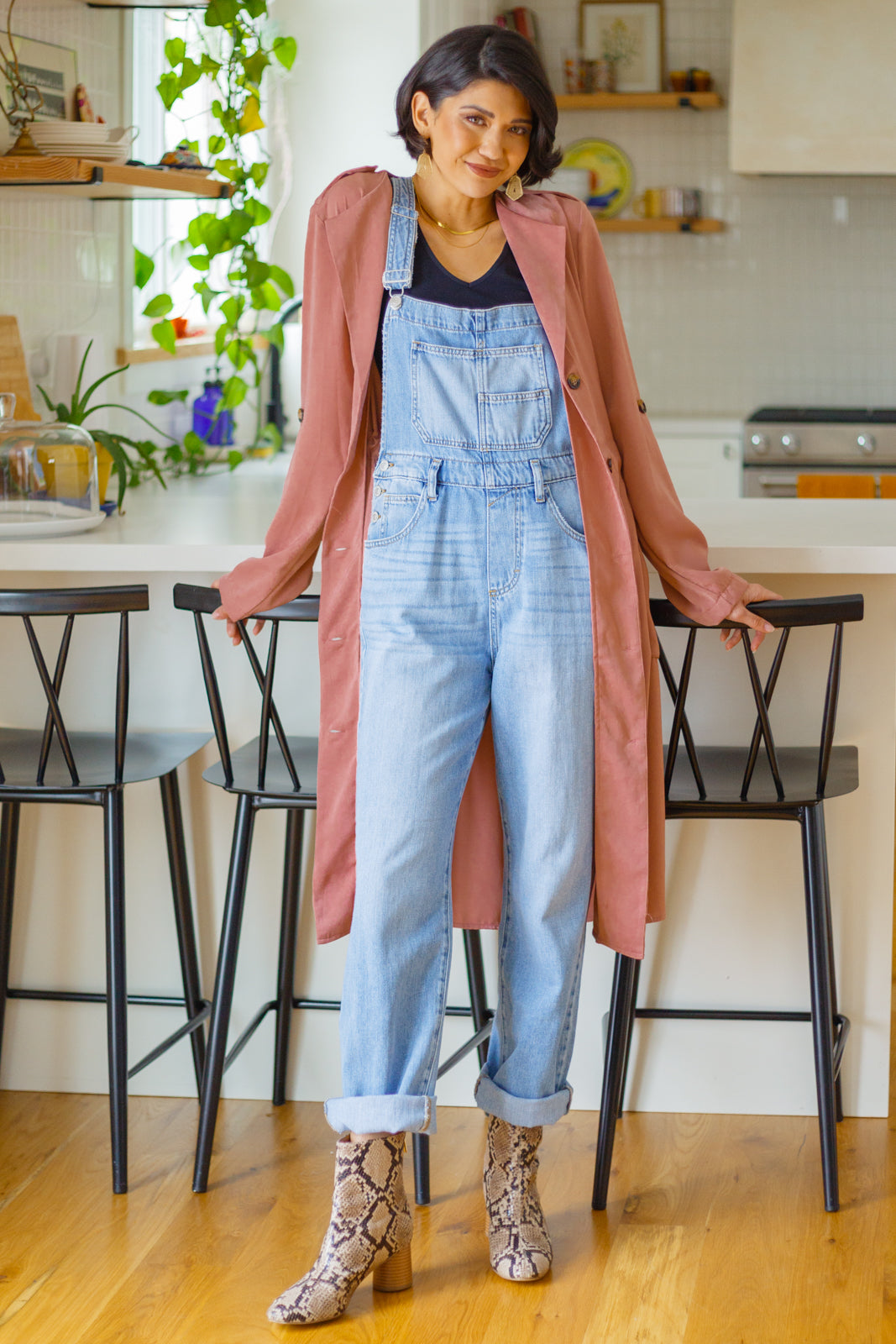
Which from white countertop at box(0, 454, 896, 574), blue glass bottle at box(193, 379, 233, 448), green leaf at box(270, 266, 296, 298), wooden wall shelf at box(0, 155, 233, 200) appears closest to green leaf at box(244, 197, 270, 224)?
green leaf at box(270, 266, 296, 298)

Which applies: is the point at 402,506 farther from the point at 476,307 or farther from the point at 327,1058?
the point at 327,1058

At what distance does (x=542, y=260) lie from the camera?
1763 millimetres

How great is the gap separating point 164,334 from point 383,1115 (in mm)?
2086

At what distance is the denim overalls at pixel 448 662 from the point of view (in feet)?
5.66

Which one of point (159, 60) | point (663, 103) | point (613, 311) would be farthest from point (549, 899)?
point (663, 103)

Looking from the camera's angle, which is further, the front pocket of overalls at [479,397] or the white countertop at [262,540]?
the white countertop at [262,540]

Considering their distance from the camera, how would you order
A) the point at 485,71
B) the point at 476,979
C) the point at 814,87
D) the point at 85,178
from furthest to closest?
the point at 814,87 → the point at 85,178 → the point at 476,979 → the point at 485,71

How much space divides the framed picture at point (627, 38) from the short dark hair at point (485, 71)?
3691 millimetres

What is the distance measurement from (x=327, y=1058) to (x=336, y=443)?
113 cm

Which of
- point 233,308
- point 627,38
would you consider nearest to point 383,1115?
point 233,308

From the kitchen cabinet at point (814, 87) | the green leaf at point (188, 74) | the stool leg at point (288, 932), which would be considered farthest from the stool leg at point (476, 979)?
the kitchen cabinet at point (814, 87)

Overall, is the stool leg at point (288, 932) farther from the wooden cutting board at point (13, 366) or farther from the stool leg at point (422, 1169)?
the wooden cutting board at point (13, 366)

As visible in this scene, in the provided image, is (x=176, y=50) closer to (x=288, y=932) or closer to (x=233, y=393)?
(x=233, y=393)

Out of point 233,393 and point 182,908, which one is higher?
point 233,393
